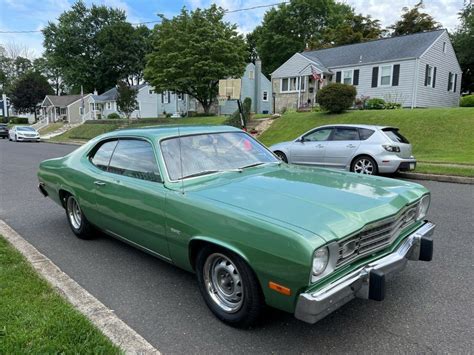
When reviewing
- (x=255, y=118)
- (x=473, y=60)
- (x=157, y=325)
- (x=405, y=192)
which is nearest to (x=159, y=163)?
(x=157, y=325)

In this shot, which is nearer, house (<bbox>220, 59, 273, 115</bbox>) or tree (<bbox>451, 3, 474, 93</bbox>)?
tree (<bbox>451, 3, 474, 93</bbox>)

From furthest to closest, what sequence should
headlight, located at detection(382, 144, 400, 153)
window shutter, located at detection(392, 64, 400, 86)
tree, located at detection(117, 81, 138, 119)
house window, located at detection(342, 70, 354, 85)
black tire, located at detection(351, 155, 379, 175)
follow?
tree, located at detection(117, 81, 138, 119)
house window, located at detection(342, 70, 354, 85)
window shutter, located at detection(392, 64, 400, 86)
black tire, located at detection(351, 155, 379, 175)
headlight, located at detection(382, 144, 400, 153)

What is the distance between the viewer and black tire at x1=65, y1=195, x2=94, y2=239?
186 inches

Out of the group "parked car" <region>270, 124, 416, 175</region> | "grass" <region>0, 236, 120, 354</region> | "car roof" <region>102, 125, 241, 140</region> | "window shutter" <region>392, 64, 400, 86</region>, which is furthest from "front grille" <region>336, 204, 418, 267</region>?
"window shutter" <region>392, 64, 400, 86</region>

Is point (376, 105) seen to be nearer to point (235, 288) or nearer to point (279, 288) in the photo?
point (235, 288)

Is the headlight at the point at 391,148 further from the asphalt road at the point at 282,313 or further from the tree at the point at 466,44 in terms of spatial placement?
the tree at the point at 466,44

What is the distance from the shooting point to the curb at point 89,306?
8.32ft

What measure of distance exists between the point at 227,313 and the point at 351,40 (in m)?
46.5

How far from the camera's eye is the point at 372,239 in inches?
106

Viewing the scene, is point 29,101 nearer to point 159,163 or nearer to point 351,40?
point 351,40

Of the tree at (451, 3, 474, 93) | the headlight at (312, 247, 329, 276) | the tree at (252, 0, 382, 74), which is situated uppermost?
the tree at (252, 0, 382, 74)

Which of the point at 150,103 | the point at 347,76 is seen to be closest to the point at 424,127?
the point at 347,76

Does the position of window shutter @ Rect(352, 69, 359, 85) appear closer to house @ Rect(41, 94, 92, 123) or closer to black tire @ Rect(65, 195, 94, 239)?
black tire @ Rect(65, 195, 94, 239)

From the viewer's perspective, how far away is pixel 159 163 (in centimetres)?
345
